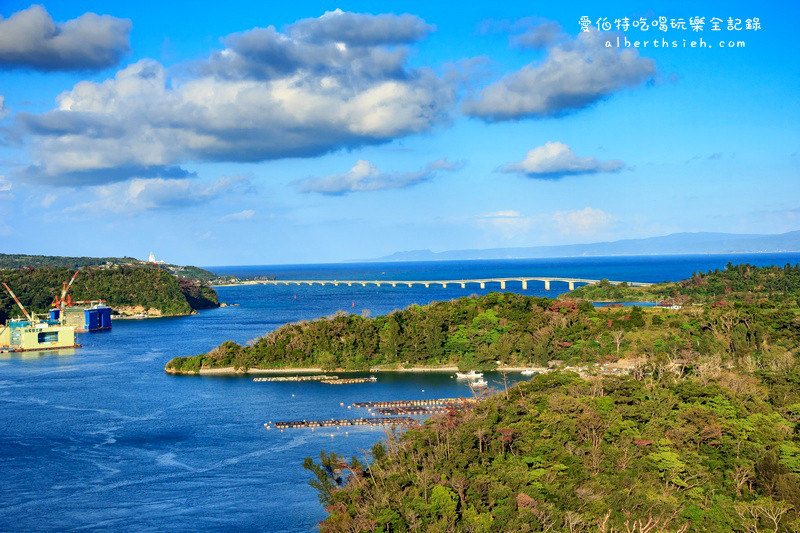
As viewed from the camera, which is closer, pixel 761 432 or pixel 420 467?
pixel 420 467

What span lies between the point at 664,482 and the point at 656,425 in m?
4.50

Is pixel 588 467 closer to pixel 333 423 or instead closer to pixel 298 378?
pixel 333 423

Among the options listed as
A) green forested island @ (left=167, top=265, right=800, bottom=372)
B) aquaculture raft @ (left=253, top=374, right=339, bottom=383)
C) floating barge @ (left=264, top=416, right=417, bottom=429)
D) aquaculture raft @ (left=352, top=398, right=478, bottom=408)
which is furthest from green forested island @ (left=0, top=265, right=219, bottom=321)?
floating barge @ (left=264, top=416, right=417, bottom=429)

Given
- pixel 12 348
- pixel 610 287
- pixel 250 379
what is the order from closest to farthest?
pixel 250 379
pixel 12 348
pixel 610 287

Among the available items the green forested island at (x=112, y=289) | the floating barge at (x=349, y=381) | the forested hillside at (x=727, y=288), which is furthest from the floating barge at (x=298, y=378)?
the green forested island at (x=112, y=289)

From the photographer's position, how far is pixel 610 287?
125312mm

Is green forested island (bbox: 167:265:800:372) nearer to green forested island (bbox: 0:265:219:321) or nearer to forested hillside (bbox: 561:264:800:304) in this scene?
forested hillside (bbox: 561:264:800:304)

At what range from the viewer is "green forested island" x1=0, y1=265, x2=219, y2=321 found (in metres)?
135

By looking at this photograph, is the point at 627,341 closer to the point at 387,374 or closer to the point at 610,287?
the point at 387,374

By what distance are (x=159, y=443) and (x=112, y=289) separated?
105303mm

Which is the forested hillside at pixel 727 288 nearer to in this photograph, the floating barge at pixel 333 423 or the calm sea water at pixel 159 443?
the calm sea water at pixel 159 443

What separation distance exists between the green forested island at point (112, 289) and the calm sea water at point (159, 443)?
56.3 metres

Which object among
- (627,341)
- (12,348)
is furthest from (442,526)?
(12,348)

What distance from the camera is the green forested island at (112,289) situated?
134750 millimetres
